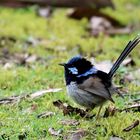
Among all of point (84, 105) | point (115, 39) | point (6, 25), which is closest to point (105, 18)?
point (115, 39)

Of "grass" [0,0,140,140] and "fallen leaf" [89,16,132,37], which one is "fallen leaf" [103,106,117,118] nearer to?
"grass" [0,0,140,140]

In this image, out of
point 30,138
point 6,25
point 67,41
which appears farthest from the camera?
point 6,25

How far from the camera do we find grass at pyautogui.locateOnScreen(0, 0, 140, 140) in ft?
17.5

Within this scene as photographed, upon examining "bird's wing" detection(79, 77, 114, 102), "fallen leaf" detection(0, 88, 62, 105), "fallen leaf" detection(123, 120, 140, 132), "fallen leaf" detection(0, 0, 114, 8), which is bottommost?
"fallen leaf" detection(0, 0, 114, 8)

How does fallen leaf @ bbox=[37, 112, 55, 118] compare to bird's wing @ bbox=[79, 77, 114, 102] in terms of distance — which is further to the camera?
fallen leaf @ bbox=[37, 112, 55, 118]

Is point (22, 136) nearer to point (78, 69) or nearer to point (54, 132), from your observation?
point (54, 132)

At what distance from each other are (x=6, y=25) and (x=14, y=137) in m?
5.56

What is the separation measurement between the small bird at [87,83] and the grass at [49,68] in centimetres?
20

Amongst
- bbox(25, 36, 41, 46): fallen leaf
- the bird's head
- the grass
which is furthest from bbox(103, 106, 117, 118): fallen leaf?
bbox(25, 36, 41, 46): fallen leaf

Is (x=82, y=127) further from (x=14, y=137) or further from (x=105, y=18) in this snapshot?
(x=105, y=18)

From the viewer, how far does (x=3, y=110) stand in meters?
6.06

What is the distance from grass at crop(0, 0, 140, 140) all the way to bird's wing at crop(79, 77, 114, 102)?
0.84 feet

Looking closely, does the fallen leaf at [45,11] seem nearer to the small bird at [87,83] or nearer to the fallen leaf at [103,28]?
the fallen leaf at [103,28]

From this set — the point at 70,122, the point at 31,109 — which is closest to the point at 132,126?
the point at 70,122
